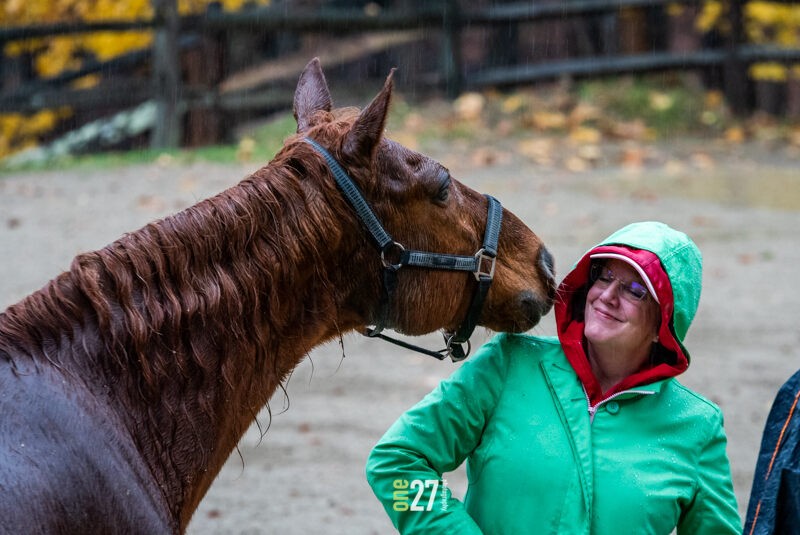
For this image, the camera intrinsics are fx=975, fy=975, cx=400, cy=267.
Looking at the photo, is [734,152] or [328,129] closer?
[328,129]

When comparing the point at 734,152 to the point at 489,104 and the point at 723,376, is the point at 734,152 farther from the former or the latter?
the point at 723,376

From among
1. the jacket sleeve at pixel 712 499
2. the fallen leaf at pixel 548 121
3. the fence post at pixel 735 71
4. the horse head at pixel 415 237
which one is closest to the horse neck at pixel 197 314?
the horse head at pixel 415 237

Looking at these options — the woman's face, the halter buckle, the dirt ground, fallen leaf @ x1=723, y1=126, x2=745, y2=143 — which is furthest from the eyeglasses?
fallen leaf @ x1=723, y1=126, x2=745, y2=143

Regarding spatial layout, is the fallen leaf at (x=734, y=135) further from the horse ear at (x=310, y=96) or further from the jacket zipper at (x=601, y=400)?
the jacket zipper at (x=601, y=400)

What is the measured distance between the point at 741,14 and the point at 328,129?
38.9 feet

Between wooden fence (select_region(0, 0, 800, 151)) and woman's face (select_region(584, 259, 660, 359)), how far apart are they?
1004 cm

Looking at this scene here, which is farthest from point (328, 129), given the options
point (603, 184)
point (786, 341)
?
point (603, 184)

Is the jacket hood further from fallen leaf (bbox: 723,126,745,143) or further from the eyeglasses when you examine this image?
fallen leaf (bbox: 723,126,745,143)

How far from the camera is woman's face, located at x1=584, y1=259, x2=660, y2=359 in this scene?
2.60 metres

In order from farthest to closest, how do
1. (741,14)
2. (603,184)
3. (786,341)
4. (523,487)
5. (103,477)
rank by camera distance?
(741,14), (603,184), (786,341), (523,487), (103,477)

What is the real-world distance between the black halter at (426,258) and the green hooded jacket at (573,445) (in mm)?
188

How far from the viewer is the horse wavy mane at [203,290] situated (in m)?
2.25

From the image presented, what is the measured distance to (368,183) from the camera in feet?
8.39

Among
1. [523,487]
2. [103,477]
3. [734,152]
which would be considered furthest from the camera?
[734,152]
